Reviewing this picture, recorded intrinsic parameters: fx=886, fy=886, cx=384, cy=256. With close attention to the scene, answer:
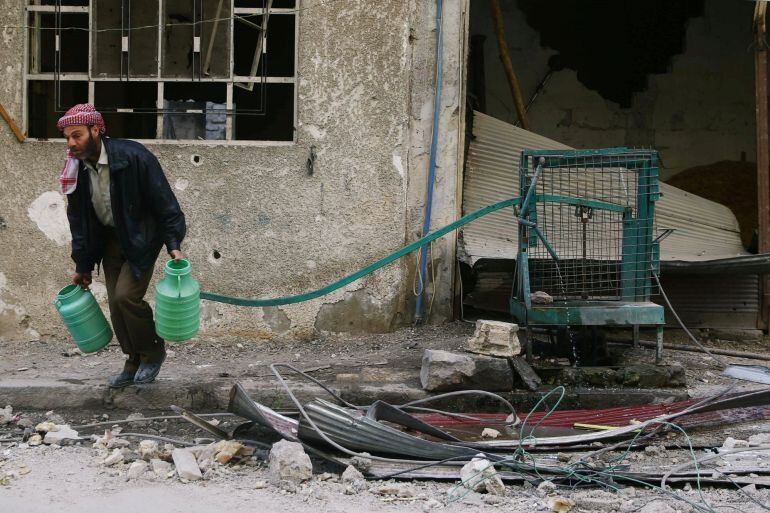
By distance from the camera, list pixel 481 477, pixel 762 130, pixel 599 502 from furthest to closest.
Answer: pixel 762 130
pixel 481 477
pixel 599 502

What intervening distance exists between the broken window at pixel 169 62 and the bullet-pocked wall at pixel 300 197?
0.63ft

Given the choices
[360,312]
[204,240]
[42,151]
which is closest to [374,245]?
[360,312]

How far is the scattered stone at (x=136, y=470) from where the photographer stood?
4078 mm

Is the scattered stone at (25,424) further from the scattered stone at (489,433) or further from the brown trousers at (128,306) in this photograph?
the scattered stone at (489,433)

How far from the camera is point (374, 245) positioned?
6.84 metres

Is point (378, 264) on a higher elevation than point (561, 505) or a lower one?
higher

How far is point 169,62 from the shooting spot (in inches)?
273

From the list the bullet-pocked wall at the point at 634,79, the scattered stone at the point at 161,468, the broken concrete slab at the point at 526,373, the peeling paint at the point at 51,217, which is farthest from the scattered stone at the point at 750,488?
the bullet-pocked wall at the point at 634,79

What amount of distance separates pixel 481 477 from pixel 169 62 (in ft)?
14.4

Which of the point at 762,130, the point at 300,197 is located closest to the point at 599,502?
the point at 300,197

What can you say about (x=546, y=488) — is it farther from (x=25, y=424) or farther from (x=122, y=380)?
(x=25, y=424)

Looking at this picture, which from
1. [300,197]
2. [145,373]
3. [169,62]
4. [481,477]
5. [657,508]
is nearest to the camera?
[657,508]

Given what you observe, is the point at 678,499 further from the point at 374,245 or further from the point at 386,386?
the point at 374,245

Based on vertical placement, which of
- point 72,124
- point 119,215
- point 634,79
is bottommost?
point 119,215
